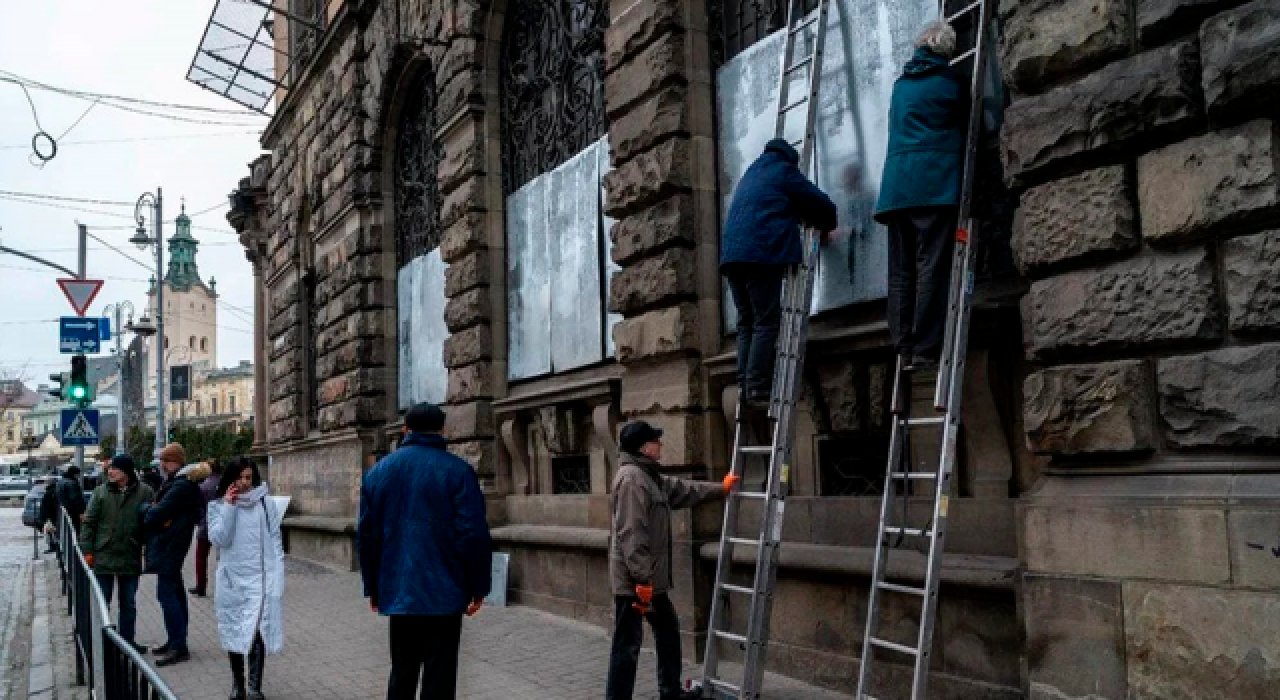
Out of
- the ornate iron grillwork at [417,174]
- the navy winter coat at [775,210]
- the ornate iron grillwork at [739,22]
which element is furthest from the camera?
the ornate iron grillwork at [417,174]

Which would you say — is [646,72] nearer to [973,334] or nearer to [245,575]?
[973,334]

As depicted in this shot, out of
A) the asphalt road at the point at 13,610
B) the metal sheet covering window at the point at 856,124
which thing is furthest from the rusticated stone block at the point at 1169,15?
the asphalt road at the point at 13,610

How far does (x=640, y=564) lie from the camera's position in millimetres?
6137

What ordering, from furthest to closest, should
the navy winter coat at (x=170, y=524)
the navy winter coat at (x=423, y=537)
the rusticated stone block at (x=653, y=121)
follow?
the navy winter coat at (x=170, y=524) < the rusticated stone block at (x=653, y=121) < the navy winter coat at (x=423, y=537)

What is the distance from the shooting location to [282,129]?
2067cm

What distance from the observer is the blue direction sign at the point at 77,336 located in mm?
20344

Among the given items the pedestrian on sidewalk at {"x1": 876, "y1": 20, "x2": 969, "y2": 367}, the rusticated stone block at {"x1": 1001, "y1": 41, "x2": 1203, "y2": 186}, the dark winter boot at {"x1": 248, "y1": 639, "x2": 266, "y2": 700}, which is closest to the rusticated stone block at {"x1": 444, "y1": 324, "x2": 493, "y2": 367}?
the dark winter boot at {"x1": 248, "y1": 639, "x2": 266, "y2": 700}

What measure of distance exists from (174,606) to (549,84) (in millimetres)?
6201

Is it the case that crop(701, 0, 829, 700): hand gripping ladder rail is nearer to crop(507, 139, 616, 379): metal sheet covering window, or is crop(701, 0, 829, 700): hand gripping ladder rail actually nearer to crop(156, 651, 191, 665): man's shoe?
crop(507, 139, 616, 379): metal sheet covering window

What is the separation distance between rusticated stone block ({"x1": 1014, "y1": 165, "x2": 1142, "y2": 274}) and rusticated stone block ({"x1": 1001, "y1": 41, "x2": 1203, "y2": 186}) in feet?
0.43

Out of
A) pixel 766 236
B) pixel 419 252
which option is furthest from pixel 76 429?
pixel 766 236

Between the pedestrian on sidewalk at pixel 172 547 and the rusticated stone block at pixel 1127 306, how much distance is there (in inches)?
281

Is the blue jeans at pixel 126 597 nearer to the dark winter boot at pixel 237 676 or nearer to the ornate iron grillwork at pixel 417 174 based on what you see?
the dark winter boot at pixel 237 676

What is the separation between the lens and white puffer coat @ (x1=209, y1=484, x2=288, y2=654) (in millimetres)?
7346
